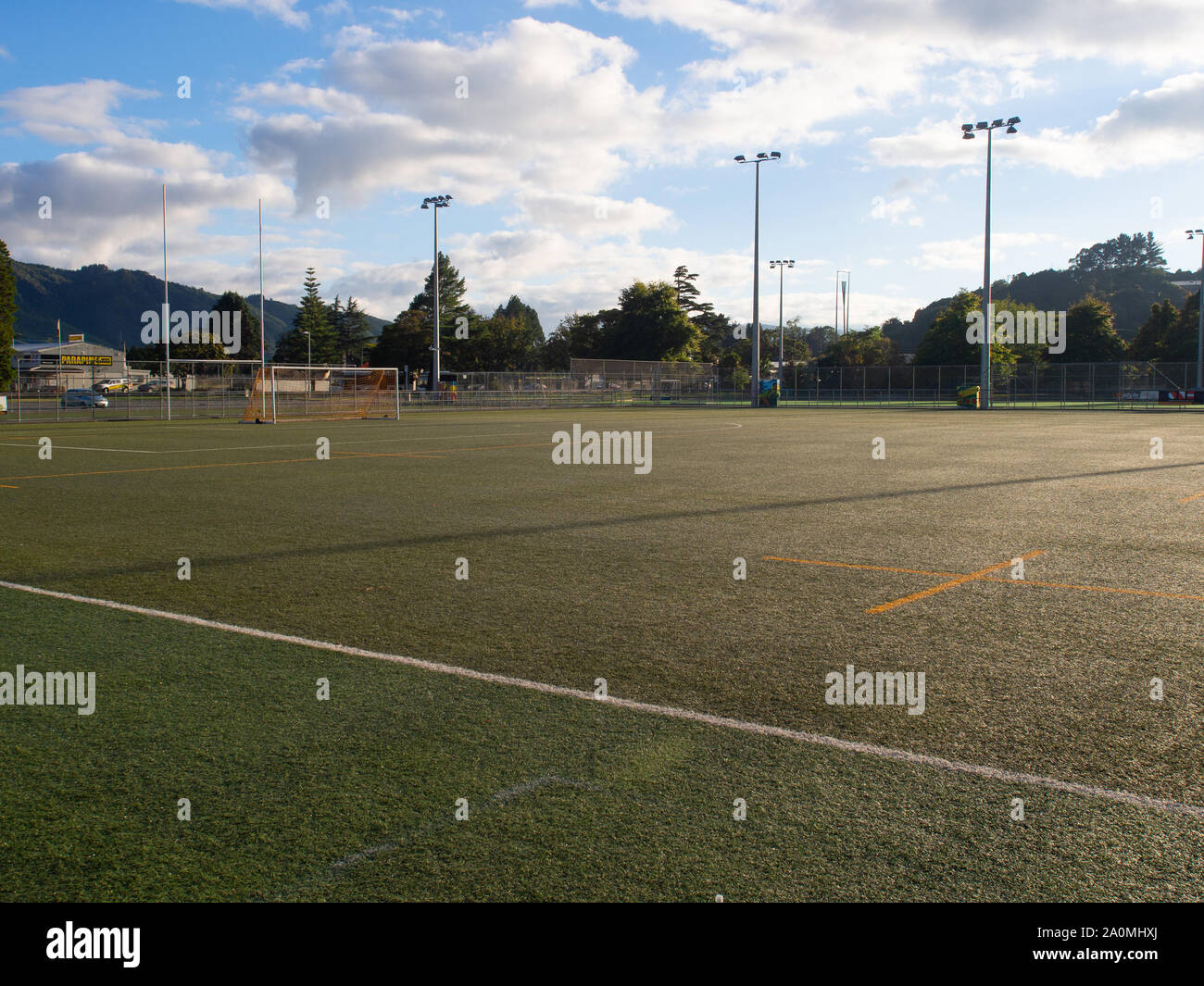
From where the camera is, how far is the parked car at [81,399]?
154ft

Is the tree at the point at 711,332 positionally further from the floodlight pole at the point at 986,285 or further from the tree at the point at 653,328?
the floodlight pole at the point at 986,285

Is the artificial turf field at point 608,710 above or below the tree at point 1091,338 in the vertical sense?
below

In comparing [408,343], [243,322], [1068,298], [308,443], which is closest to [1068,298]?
[1068,298]

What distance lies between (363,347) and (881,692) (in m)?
142

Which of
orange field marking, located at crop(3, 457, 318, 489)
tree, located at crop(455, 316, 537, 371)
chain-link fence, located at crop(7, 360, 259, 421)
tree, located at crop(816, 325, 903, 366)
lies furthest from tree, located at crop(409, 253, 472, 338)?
orange field marking, located at crop(3, 457, 318, 489)

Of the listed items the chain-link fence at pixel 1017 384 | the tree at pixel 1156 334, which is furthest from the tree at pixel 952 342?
the tree at pixel 1156 334

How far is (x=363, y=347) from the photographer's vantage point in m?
140

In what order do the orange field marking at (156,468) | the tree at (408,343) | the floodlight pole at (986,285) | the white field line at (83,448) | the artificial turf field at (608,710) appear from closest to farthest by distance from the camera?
the artificial turf field at (608,710) → the orange field marking at (156,468) → the white field line at (83,448) → the floodlight pole at (986,285) → the tree at (408,343)

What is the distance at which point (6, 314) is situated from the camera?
6184 centimetres

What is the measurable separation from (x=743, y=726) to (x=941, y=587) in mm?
3696

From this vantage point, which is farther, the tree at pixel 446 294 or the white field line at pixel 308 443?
the tree at pixel 446 294

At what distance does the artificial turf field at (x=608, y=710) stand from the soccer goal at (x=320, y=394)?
2732 centimetres

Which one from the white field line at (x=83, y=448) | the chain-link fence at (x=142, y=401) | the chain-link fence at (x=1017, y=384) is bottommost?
the white field line at (x=83, y=448)

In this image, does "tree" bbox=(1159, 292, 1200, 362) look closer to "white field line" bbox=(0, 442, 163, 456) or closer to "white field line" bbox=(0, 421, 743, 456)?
"white field line" bbox=(0, 421, 743, 456)
